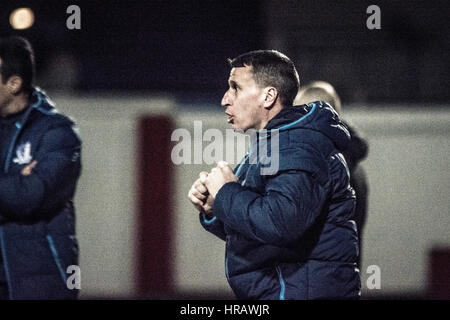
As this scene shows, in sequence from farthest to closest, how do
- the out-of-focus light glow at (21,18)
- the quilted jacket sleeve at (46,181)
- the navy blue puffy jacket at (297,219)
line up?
the out-of-focus light glow at (21,18), the quilted jacket sleeve at (46,181), the navy blue puffy jacket at (297,219)

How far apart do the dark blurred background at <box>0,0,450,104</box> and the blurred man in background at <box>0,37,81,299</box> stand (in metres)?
4.99

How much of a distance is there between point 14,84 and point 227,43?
5432 mm

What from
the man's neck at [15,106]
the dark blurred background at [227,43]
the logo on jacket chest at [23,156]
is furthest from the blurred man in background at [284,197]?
the dark blurred background at [227,43]

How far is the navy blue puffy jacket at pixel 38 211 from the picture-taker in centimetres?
344

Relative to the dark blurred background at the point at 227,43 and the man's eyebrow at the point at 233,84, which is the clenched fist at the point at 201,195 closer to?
the man's eyebrow at the point at 233,84

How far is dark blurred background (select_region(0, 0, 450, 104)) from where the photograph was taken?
28.5 ft

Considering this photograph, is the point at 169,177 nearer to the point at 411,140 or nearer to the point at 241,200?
the point at 411,140

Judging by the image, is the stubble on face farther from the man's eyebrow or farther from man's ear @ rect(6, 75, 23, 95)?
man's ear @ rect(6, 75, 23, 95)

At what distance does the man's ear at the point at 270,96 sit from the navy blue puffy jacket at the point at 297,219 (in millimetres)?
102

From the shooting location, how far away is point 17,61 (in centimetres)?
377

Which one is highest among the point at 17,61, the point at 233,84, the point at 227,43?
the point at 227,43

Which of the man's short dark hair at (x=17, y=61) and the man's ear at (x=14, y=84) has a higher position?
the man's short dark hair at (x=17, y=61)

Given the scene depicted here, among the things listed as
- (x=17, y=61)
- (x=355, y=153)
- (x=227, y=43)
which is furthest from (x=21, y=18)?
(x=355, y=153)

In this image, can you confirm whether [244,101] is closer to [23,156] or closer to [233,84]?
[233,84]
